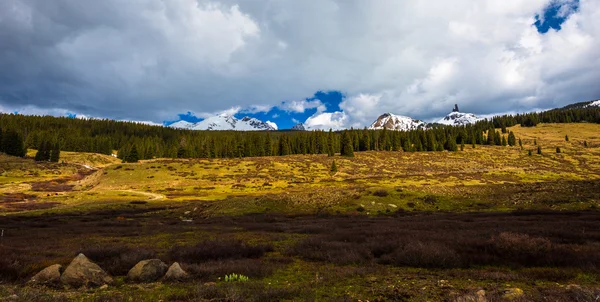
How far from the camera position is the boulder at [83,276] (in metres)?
10.2

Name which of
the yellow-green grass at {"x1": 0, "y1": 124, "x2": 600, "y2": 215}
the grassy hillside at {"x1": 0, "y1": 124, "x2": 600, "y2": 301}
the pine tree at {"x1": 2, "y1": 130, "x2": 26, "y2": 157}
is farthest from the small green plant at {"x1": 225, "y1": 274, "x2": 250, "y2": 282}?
the pine tree at {"x1": 2, "y1": 130, "x2": 26, "y2": 157}

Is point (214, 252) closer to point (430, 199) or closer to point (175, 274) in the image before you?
point (175, 274)

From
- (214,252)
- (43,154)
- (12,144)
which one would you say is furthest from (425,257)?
(12,144)

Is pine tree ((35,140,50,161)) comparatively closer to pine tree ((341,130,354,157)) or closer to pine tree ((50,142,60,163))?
pine tree ((50,142,60,163))

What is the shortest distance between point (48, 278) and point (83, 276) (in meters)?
1.24

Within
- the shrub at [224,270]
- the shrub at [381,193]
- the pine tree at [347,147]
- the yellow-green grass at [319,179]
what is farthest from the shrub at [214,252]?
the pine tree at [347,147]

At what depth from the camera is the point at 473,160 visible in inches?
4946

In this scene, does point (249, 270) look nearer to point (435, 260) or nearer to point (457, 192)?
point (435, 260)

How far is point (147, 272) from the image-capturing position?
37.1 ft

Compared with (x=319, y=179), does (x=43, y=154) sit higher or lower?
higher

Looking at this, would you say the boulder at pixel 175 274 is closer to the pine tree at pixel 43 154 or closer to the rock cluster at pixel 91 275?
the rock cluster at pixel 91 275

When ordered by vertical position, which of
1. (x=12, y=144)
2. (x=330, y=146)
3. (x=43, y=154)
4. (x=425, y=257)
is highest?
(x=12, y=144)

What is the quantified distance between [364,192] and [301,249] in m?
34.6

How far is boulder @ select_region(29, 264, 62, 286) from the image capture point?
10219 millimetres
